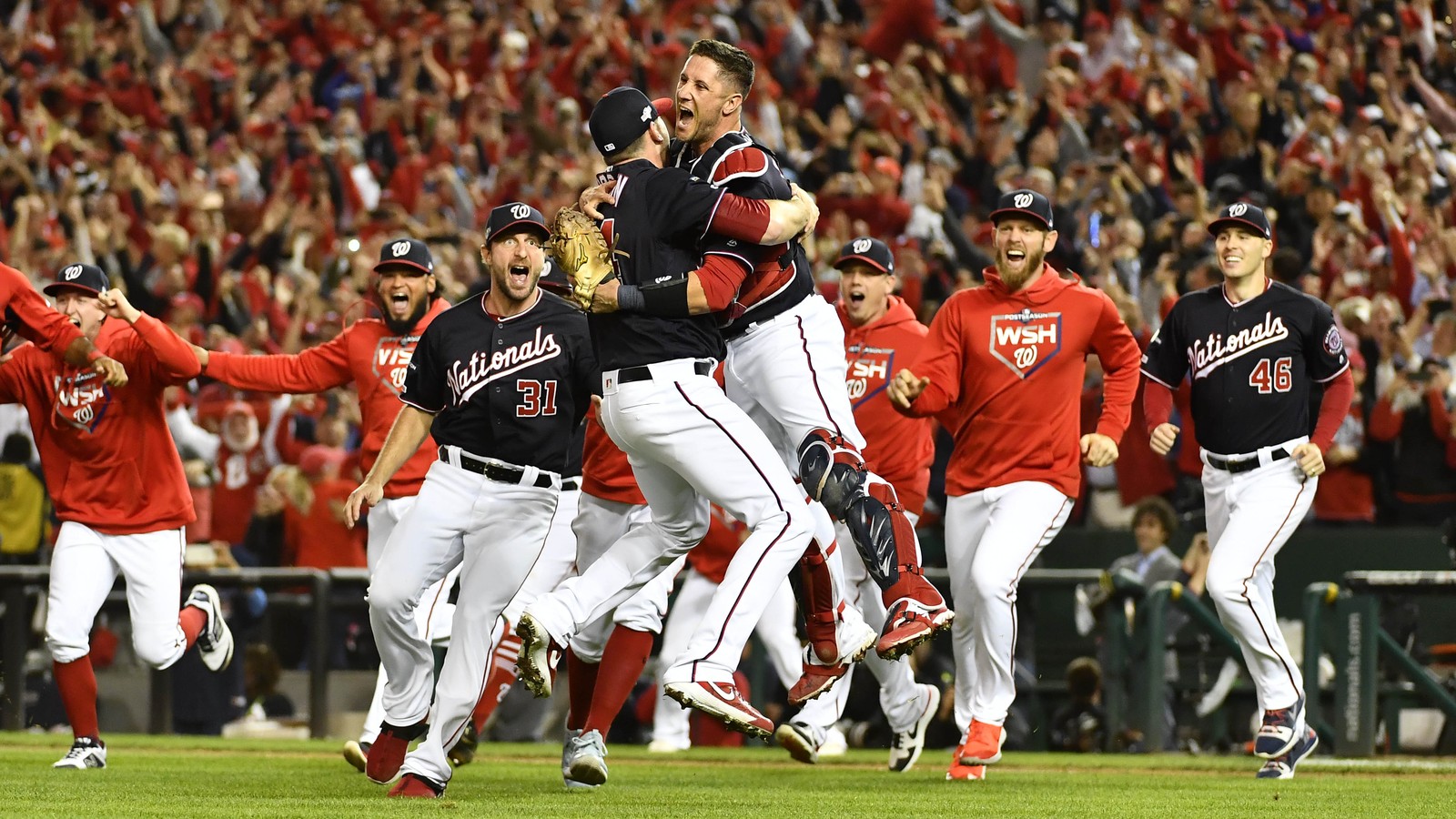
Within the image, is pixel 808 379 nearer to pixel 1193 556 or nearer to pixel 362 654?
pixel 1193 556

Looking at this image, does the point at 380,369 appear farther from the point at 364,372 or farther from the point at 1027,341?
the point at 1027,341

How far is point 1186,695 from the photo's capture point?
11867 mm

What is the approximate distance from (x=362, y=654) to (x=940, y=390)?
5.69 m

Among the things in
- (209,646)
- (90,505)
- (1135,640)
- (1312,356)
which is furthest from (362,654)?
(1312,356)

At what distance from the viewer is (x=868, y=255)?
32.7 feet

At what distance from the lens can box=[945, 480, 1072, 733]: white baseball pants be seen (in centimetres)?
841

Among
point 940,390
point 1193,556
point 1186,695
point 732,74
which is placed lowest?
point 1186,695

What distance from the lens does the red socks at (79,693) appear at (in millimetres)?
8992

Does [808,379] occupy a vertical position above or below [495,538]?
above

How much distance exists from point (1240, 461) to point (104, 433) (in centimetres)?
536

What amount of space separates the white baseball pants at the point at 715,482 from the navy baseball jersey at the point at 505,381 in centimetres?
80

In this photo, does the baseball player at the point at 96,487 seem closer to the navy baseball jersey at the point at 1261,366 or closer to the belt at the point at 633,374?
the belt at the point at 633,374

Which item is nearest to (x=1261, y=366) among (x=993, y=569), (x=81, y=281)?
(x=993, y=569)

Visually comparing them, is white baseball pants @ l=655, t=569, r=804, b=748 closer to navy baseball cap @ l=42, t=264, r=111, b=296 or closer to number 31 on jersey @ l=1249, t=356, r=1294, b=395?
number 31 on jersey @ l=1249, t=356, r=1294, b=395
